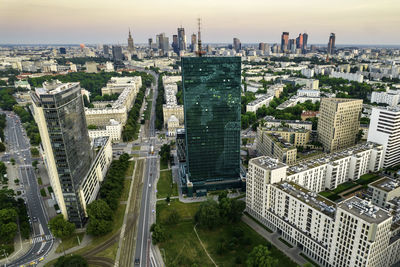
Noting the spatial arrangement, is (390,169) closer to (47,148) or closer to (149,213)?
(149,213)

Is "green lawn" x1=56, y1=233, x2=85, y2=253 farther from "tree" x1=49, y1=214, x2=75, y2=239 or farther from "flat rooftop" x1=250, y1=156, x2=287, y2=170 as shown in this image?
"flat rooftop" x1=250, y1=156, x2=287, y2=170

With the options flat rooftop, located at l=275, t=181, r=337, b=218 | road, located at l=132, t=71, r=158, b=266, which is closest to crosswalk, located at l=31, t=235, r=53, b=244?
road, located at l=132, t=71, r=158, b=266

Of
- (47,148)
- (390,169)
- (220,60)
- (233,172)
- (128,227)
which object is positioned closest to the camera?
(47,148)

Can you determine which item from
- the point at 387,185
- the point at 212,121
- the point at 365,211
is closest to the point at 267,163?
the point at 212,121

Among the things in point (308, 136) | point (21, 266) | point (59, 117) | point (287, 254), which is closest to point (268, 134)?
point (308, 136)

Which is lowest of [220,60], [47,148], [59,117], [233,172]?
[233,172]

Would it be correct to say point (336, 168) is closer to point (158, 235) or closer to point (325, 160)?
point (325, 160)
